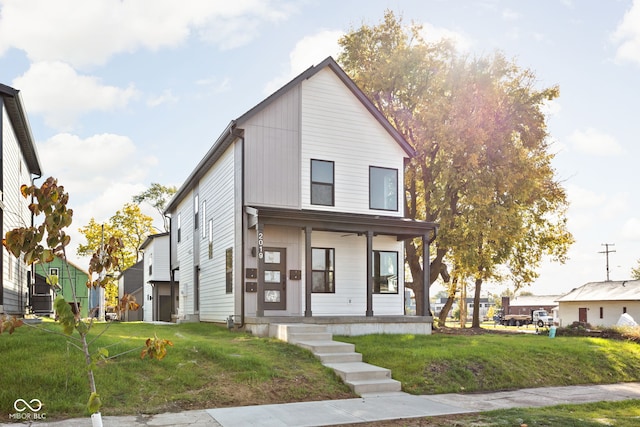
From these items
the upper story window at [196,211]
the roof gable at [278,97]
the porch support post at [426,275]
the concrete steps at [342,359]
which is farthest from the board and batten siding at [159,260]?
the concrete steps at [342,359]

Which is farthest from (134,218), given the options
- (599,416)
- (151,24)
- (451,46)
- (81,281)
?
(599,416)

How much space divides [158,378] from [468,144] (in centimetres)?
1877

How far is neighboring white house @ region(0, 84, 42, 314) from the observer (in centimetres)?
1546

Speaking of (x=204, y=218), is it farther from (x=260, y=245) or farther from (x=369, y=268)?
(x=369, y=268)

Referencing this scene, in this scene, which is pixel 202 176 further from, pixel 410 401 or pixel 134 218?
pixel 134 218

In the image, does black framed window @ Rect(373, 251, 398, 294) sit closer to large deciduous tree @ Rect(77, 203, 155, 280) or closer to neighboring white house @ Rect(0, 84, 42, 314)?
neighboring white house @ Rect(0, 84, 42, 314)

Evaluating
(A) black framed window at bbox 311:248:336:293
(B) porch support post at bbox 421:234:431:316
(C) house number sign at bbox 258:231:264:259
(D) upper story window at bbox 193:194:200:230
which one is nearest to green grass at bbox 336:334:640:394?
(B) porch support post at bbox 421:234:431:316

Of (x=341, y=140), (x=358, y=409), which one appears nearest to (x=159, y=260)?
(x=341, y=140)

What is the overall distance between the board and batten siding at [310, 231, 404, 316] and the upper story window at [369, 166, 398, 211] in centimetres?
115

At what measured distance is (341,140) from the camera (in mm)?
19188

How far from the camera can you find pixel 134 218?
160 feet

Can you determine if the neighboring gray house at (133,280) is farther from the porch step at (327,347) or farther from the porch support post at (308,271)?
the porch step at (327,347)

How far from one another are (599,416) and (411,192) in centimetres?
1959

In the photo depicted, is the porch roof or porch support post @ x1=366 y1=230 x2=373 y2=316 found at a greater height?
the porch roof
